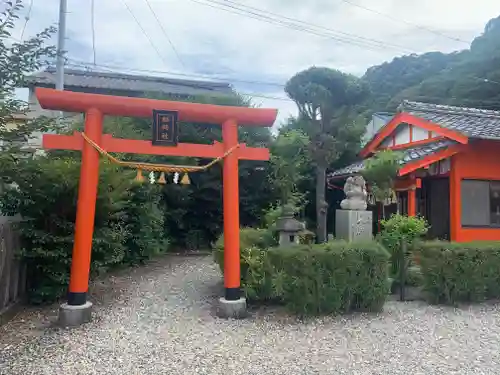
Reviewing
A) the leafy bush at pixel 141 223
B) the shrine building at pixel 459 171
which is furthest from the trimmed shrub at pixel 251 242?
the shrine building at pixel 459 171

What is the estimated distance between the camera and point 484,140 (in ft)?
34.0

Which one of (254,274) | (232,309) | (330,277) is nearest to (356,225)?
(330,277)

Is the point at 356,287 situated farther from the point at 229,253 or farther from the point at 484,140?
the point at 484,140

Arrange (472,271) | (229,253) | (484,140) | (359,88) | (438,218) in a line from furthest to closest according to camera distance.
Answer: (438,218) → (484,140) → (359,88) → (472,271) → (229,253)

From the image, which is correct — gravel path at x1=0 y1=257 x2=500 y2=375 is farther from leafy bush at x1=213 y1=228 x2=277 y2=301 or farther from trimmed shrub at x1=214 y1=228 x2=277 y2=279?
trimmed shrub at x1=214 y1=228 x2=277 y2=279

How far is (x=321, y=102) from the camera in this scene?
329 inches

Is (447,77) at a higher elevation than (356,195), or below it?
higher

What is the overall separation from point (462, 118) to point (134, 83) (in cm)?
1365

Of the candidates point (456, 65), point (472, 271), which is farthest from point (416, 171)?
point (456, 65)

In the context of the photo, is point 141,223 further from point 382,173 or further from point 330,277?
point 382,173

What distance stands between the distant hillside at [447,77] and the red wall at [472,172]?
10589 mm

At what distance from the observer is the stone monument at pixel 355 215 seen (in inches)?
308

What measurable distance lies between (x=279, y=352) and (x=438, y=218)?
31.2ft

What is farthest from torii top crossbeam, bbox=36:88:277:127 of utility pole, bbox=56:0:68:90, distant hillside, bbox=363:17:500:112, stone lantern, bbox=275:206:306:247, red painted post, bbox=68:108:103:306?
distant hillside, bbox=363:17:500:112
